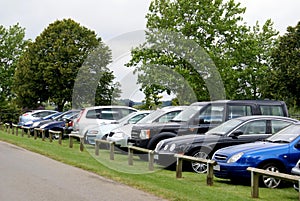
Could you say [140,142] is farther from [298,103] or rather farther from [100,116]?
[298,103]

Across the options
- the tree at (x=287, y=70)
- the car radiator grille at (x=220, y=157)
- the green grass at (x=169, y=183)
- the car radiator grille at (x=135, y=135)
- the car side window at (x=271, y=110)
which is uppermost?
the tree at (x=287, y=70)

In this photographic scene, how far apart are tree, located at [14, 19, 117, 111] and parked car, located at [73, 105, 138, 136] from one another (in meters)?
21.3

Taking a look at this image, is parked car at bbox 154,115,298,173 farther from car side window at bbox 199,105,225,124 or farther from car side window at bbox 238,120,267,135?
car side window at bbox 199,105,225,124

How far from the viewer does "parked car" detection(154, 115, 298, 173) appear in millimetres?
13719

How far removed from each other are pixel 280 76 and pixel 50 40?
22.6 meters

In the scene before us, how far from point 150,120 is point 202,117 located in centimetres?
269

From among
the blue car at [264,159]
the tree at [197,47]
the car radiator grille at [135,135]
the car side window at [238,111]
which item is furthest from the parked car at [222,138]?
the tree at [197,47]

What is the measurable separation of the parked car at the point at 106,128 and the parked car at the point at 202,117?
443 cm

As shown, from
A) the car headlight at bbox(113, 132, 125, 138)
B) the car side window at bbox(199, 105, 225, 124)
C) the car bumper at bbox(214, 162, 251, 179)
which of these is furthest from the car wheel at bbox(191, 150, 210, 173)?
the car headlight at bbox(113, 132, 125, 138)

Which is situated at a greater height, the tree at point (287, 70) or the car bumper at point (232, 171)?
the tree at point (287, 70)

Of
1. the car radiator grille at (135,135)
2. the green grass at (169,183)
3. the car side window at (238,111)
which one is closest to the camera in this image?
the green grass at (169,183)

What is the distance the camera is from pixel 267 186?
1147cm

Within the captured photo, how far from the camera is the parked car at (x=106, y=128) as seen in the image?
21172 mm

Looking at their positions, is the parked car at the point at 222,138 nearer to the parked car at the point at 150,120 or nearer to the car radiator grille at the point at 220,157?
the car radiator grille at the point at 220,157
